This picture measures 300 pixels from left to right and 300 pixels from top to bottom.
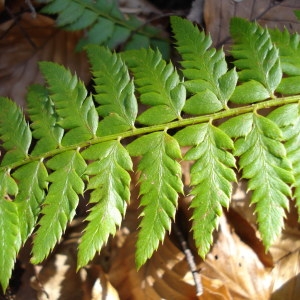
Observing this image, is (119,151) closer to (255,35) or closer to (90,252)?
(90,252)

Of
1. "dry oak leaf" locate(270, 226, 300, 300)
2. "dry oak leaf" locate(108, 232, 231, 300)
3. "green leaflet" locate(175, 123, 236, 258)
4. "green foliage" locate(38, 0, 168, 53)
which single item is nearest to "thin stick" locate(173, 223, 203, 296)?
"dry oak leaf" locate(108, 232, 231, 300)

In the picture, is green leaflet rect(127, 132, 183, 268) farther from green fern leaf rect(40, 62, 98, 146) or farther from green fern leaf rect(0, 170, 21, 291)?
green fern leaf rect(0, 170, 21, 291)

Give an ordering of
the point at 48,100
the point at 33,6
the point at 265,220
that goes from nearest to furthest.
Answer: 1. the point at 265,220
2. the point at 48,100
3. the point at 33,6

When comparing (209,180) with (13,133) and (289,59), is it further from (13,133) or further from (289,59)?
(13,133)

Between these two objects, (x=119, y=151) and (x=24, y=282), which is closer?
(x=119, y=151)

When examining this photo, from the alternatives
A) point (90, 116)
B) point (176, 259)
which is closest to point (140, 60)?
point (90, 116)

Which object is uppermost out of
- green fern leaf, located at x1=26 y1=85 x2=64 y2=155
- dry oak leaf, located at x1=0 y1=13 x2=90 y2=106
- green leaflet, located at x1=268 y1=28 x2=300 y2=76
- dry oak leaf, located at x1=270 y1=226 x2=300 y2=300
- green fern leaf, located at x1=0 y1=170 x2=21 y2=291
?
green leaflet, located at x1=268 y1=28 x2=300 y2=76
